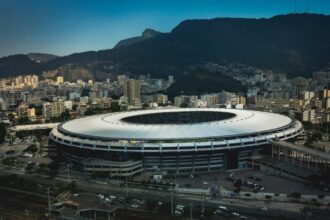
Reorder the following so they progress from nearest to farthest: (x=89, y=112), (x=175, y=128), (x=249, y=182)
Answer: (x=249, y=182) < (x=175, y=128) < (x=89, y=112)

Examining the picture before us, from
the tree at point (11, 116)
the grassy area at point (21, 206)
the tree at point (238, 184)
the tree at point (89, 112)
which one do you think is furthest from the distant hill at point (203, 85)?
the grassy area at point (21, 206)

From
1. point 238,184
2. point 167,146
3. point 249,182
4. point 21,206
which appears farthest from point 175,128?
point 21,206

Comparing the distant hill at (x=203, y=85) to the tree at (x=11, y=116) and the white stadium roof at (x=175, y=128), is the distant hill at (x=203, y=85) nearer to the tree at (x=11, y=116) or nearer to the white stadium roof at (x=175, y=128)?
the tree at (x=11, y=116)

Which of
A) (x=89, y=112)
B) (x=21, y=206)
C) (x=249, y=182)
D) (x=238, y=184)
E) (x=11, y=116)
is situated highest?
(x=89, y=112)

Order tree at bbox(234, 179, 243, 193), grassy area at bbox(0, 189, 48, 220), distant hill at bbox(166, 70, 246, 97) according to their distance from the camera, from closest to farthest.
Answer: grassy area at bbox(0, 189, 48, 220) < tree at bbox(234, 179, 243, 193) < distant hill at bbox(166, 70, 246, 97)

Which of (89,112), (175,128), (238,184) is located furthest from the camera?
(89,112)

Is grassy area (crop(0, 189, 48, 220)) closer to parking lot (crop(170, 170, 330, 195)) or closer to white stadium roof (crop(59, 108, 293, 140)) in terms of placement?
white stadium roof (crop(59, 108, 293, 140))

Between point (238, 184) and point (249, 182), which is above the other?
point (238, 184)

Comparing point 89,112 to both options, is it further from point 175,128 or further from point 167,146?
point 167,146

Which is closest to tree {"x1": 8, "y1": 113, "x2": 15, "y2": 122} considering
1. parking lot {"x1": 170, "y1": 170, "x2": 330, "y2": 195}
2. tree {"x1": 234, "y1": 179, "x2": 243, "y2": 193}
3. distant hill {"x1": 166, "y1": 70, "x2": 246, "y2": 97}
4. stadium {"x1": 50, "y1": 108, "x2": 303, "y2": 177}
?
stadium {"x1": 50, "y1": 108, "x2": 303, "y2": 177}
